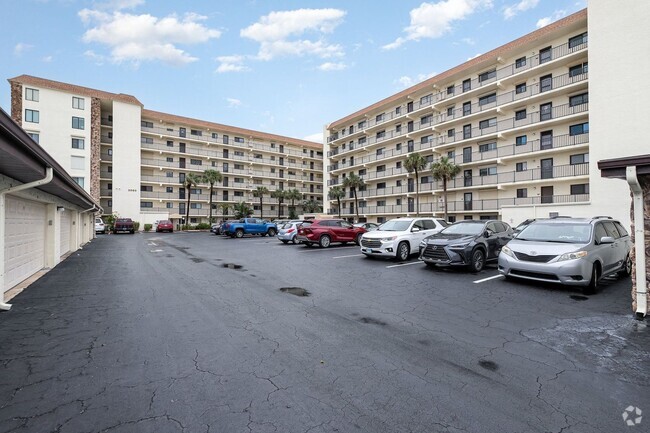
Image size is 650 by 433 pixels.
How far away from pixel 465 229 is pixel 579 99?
25412 millimetres

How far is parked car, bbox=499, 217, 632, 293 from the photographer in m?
6.95

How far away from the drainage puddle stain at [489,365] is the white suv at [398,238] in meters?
8.18

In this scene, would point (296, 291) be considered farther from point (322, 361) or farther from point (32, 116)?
point (32, 116)

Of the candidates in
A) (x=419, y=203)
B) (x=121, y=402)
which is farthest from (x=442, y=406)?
(x=419, y=203)

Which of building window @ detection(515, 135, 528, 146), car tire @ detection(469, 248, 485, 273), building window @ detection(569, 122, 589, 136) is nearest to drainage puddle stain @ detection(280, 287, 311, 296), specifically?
car tire @ detection(469, 248, 485, 273)

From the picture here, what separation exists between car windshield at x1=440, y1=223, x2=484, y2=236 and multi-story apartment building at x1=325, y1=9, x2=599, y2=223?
60.8ft

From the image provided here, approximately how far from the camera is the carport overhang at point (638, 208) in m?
4.74

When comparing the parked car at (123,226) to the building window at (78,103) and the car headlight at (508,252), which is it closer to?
the building window at (78,103)

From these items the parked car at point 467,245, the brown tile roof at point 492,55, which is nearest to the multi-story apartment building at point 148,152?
the brown tile roof at point 492,55

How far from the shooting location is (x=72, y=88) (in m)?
40.9

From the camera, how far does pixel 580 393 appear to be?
3.01 m

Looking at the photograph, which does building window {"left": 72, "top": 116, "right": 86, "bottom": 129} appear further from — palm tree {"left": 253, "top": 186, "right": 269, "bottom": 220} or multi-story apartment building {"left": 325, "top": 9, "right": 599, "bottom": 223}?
multi-story apartment building {"left": 325, "top": 9, "right": 599, "bottom": 223}

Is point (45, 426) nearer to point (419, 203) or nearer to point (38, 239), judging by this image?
point (38, 239)

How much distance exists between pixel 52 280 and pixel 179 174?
46667mm
